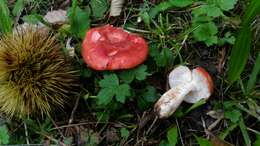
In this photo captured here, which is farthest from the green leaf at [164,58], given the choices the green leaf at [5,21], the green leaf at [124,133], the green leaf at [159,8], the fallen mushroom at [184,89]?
the green leaf at [5,21]

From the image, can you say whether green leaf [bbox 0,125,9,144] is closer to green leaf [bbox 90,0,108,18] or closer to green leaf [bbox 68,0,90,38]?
green leaf [bbox 68,0,90,38]

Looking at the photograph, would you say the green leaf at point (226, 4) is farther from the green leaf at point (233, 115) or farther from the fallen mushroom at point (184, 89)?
the green leaf at point (233, 115)

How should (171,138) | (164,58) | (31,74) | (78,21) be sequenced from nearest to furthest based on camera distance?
(31,74)
(171,138)
(164,58)
(78,21)

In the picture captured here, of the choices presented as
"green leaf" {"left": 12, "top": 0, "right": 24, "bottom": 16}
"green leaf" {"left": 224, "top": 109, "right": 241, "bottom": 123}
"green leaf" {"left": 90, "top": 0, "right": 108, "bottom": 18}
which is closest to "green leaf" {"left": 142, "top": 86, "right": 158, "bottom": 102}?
"green leaf" {"left": 224, "top": 109, "right": 241, "bottom": 123}

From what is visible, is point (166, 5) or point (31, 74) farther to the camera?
point (166, 5)

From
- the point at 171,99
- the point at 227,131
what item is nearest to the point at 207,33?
the point at 171,99

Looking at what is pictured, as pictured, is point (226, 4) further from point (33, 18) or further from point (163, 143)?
point (33, 18)

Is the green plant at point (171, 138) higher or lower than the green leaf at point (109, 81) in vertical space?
lower
